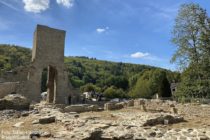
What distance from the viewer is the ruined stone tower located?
32.0 m

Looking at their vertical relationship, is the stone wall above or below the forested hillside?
below

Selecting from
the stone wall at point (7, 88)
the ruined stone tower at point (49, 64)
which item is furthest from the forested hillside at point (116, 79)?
the stone wall at point (7, 88)

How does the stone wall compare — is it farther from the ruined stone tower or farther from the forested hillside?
the forested hillside

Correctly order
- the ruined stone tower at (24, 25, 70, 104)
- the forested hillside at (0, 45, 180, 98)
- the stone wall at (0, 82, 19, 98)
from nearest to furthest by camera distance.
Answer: the stone wall at (0, 82, 19, 98)
the ruined stone tower at (24, 25, 70, 104)
the forested hillside at (0, 45, 180, 98)

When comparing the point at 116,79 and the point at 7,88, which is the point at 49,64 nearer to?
the point at 7,88

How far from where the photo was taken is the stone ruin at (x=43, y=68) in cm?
3159

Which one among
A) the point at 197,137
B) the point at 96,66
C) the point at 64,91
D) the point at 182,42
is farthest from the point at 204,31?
the point at 96,66

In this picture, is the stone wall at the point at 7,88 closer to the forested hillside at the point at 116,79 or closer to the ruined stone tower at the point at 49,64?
the ruined stone tower at the point at 49,64

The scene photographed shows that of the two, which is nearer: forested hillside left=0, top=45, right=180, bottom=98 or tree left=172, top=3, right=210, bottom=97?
tree left=172, top=3, right=210, bottom=97

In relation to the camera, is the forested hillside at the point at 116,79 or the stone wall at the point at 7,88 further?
the forested hillside at the point at 116,79

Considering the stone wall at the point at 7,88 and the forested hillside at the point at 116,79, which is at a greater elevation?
the forested hillside at the point at 116,79

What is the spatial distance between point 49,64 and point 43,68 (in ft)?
2.33

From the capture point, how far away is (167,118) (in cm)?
1633

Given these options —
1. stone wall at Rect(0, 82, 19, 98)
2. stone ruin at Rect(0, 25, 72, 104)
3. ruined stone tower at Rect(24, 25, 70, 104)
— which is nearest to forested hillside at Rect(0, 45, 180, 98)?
ruined stone tower at Rect(24, 25, 70, 104)
